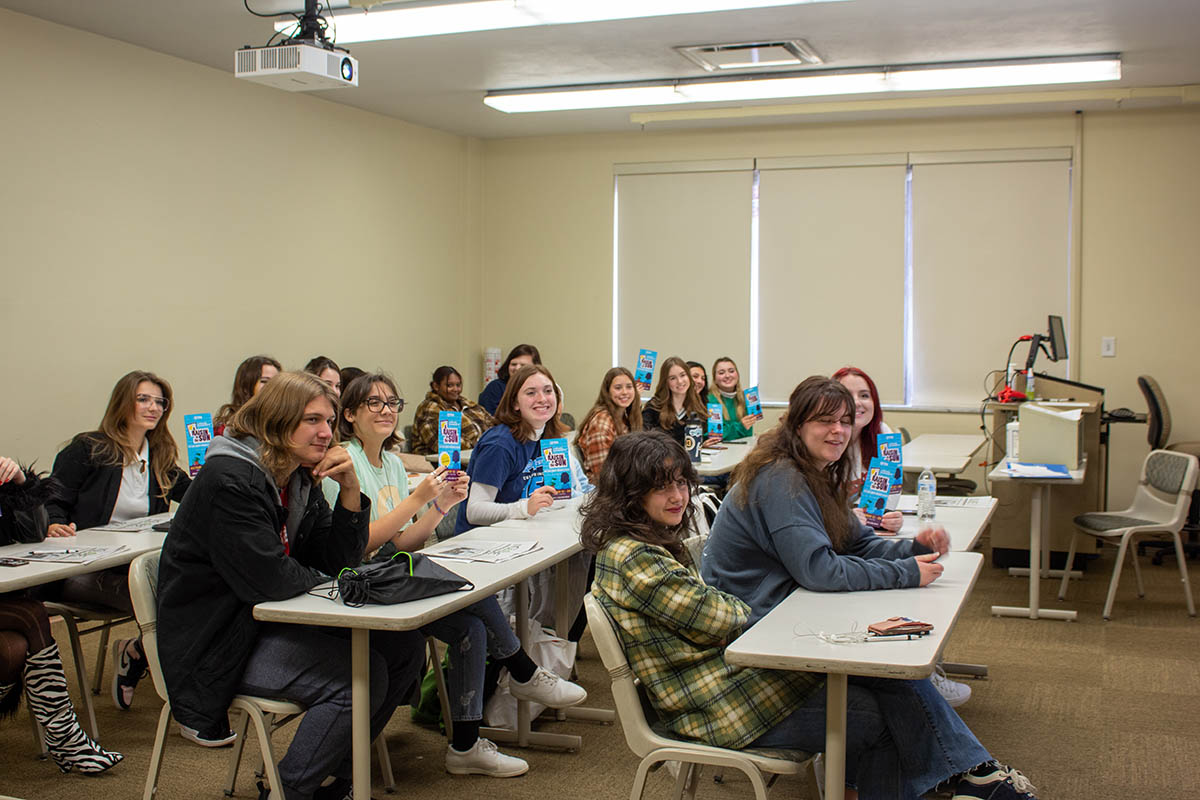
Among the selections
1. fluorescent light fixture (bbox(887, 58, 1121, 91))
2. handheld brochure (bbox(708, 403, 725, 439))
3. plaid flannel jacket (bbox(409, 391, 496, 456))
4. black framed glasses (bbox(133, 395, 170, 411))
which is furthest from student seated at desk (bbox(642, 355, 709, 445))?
black framed glasses (bbox(133, 395, 170, 411))

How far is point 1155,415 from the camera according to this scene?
727 centimetres

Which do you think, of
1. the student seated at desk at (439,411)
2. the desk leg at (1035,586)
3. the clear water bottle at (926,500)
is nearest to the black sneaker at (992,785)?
the clear water bottle at (926,500)

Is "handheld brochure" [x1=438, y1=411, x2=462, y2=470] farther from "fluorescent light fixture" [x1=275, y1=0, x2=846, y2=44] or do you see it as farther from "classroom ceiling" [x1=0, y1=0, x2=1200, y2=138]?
"classroom ceiling" [x1=0, y1=0, x2=1200, y2=138]

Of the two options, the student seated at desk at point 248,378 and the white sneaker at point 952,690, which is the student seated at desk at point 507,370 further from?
the white sneaker at point 952,690

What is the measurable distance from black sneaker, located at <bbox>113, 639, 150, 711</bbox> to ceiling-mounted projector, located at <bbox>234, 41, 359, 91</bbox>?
2225 millimetres

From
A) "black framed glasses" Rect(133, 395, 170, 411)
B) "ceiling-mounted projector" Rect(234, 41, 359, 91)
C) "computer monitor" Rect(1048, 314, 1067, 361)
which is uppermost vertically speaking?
"ceiling-mounted projector" Rect(234, 41, 359, 91)

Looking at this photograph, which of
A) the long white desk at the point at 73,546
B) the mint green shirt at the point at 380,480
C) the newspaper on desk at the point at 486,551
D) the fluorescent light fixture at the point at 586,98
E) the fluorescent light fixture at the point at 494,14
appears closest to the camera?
the long white desk at the point at 73,546

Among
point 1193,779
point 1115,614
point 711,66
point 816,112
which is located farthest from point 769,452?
point 816,112

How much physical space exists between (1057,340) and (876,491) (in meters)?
4.17

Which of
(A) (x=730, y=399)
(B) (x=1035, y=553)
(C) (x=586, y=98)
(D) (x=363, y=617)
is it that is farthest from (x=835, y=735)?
(A) (x=730, y=399)

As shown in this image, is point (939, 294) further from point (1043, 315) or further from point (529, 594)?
point (529, 594)

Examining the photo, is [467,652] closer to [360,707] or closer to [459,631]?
[459,631]

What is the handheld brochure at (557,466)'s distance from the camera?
418 cm

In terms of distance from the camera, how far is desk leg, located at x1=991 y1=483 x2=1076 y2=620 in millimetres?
5352
